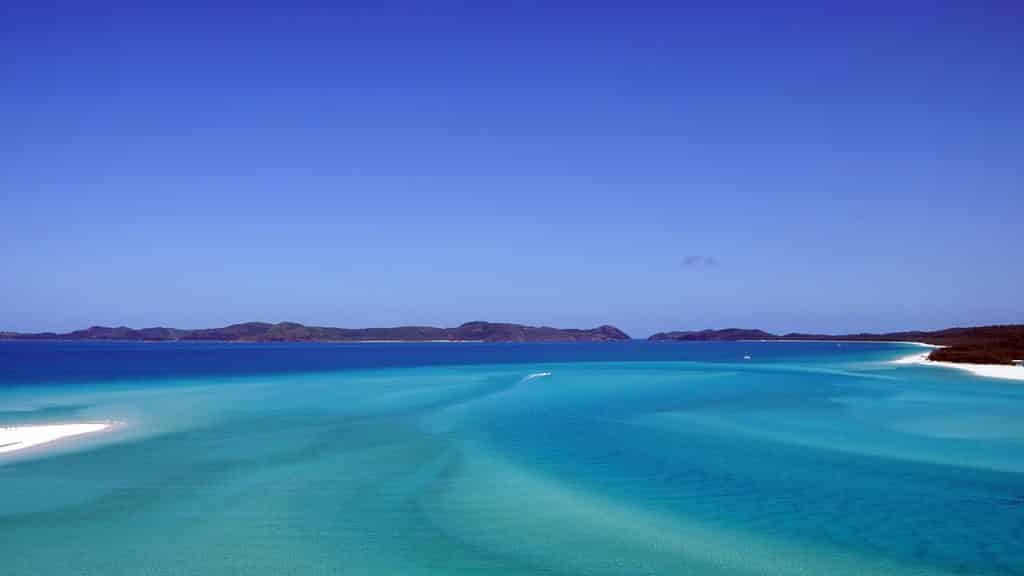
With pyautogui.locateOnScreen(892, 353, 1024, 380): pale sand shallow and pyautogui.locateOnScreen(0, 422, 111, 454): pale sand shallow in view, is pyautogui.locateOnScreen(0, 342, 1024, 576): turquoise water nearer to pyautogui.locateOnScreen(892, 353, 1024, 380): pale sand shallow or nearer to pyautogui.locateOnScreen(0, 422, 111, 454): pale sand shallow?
pyautogui.locateOnScreen(0, 422, 111, 454): pale sand shallow

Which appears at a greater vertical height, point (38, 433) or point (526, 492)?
point (38, 433)

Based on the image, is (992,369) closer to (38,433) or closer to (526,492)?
(526,492)

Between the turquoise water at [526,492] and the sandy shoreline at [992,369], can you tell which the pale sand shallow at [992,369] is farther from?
the turquoise water at [526,492]

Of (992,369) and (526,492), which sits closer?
(526,492)

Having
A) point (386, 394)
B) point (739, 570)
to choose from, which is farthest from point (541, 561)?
point (386, 394)

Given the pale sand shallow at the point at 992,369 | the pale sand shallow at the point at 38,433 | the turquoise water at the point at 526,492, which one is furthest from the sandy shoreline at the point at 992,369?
the pale sand shallow at the point at 38,433

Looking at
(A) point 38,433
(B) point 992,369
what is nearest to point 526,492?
(A) point 38,433

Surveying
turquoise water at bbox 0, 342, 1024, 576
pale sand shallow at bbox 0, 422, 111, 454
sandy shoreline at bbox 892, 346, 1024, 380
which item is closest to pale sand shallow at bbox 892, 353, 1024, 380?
sandy shoreline at bbox 892, 346, 1024, 380

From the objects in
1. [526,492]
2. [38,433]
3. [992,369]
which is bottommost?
[526,492]
